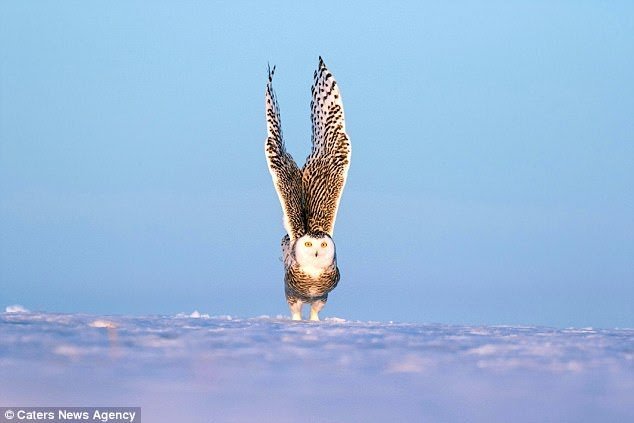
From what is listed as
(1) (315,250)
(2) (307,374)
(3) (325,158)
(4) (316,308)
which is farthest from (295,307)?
(2) (307,374)

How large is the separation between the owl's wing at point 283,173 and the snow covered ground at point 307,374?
5.99 meters

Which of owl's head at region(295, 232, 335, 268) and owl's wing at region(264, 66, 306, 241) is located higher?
owl's wing at region(264, 66, 306, 241)

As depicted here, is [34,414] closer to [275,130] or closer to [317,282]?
[317,282]

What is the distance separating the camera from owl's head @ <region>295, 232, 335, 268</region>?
52.5 ft

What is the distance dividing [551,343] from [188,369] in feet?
14.0

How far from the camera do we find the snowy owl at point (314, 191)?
16250 millimetres

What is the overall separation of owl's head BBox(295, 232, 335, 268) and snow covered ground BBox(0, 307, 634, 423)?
488 centimetres

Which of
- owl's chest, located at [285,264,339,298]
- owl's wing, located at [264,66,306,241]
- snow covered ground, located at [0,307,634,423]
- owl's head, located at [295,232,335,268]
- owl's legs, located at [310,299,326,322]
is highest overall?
owl's wing, located at [264,66,306,241]

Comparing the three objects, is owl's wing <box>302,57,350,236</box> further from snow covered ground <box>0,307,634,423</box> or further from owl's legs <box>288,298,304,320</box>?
snow covered ground <box>0,307,634,423</box>

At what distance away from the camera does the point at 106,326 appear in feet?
35.6

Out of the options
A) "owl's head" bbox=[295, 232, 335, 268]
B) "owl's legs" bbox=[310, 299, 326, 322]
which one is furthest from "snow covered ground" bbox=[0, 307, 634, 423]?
"owl's legs" bbox=[310, 299, 326, 322]

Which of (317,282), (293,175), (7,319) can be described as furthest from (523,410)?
(293,175)

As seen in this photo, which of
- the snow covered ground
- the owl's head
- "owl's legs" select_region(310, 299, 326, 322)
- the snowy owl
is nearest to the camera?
the snow covered ground

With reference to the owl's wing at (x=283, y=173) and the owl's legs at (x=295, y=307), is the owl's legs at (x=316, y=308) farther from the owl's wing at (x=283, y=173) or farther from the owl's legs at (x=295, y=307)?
the owl's wing at (x=283, y=173)
